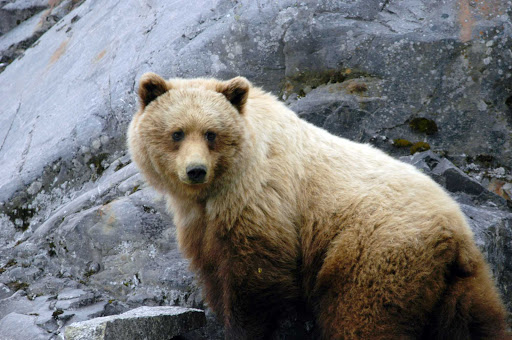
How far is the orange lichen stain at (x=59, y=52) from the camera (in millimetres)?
10406

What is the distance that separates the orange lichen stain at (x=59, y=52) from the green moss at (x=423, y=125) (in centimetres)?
692

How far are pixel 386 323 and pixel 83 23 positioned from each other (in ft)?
28.2

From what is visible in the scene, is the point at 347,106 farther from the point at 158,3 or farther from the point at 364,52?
the point at 158,3

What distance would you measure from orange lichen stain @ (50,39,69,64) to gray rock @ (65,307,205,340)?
6.65m

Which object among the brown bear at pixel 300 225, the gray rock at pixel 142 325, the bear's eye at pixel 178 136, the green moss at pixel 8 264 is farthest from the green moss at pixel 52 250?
the bear's eye at pixel 178 136

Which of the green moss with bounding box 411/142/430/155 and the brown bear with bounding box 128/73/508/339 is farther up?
the brown bear with bounding box 128/73/508/339

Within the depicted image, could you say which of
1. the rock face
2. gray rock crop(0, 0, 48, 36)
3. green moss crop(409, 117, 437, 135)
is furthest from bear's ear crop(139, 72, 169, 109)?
gray rock crop(0, 0, 48, 36)

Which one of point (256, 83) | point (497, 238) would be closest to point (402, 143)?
point (497, 238)

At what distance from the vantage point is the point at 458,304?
451 cm

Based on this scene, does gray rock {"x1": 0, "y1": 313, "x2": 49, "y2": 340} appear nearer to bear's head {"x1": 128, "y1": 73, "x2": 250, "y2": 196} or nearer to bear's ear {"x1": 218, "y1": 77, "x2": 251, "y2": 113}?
bear's head {"x1": 128, "y1": 73, "x2": 250, "y2": 196}

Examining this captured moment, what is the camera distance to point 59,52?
34.4ft

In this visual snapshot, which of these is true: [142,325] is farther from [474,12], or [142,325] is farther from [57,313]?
[474,12]

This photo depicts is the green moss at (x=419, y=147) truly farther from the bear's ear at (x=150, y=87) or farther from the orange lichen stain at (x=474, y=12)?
the bear's ear at (x=150, y=87)

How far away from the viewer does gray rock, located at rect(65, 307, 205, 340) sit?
4.53m
